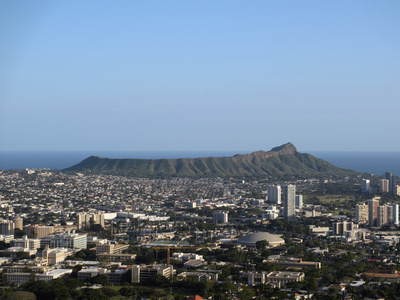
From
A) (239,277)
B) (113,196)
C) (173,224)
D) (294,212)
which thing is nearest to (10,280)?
(239,277)

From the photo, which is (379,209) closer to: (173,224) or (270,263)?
(173,224)

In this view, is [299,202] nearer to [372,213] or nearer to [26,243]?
[372,213]

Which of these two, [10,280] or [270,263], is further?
[270,263]

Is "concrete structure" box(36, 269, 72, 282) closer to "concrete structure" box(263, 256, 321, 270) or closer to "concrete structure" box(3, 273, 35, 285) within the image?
"concrete structure" box(3, 273, 35, 285)

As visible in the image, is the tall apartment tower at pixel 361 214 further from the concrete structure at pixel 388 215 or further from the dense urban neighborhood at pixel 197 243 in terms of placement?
the concrete structure at pixel 388 215

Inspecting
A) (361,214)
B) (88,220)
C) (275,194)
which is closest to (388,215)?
(361,214)

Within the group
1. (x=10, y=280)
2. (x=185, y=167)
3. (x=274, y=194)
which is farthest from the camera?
(x=185, y=167)

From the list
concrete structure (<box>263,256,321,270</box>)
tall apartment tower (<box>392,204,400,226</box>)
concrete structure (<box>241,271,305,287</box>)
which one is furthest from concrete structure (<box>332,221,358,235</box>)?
concrete structure (<box>241,271,305,287</box>)
